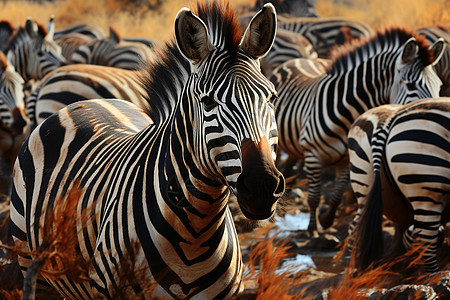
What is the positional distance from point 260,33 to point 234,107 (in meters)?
0.40

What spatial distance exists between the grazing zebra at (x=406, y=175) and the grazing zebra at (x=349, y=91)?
123cm

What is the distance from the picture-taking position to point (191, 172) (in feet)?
7.93

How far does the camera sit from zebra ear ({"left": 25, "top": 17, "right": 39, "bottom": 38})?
34.2 ft

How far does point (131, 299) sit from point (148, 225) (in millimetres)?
291

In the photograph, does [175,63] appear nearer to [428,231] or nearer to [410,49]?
[428,231]

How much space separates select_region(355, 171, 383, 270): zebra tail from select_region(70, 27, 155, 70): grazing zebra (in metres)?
7.15

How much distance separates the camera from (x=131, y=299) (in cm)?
241

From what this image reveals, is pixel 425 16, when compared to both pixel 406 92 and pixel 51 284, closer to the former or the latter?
pixel 406 92

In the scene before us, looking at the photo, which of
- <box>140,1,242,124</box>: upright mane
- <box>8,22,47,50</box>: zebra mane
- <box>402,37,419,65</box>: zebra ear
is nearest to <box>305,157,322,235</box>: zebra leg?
<box>402,37,419,65</box>: zebra ear

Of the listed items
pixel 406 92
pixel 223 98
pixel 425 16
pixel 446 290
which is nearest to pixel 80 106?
pixel 223 98

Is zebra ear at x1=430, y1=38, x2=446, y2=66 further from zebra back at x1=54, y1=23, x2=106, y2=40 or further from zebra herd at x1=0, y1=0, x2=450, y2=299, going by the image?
zebra back at x1=54, y1=23, x2=106, y2=40

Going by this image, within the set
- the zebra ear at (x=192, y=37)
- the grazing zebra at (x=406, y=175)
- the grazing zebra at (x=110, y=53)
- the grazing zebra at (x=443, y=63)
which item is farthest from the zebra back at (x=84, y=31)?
the zebra ear at (x=192, y=37)

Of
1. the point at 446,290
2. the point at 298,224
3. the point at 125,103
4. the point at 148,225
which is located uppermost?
the point at 125,103

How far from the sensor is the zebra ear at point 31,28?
10.4 m
